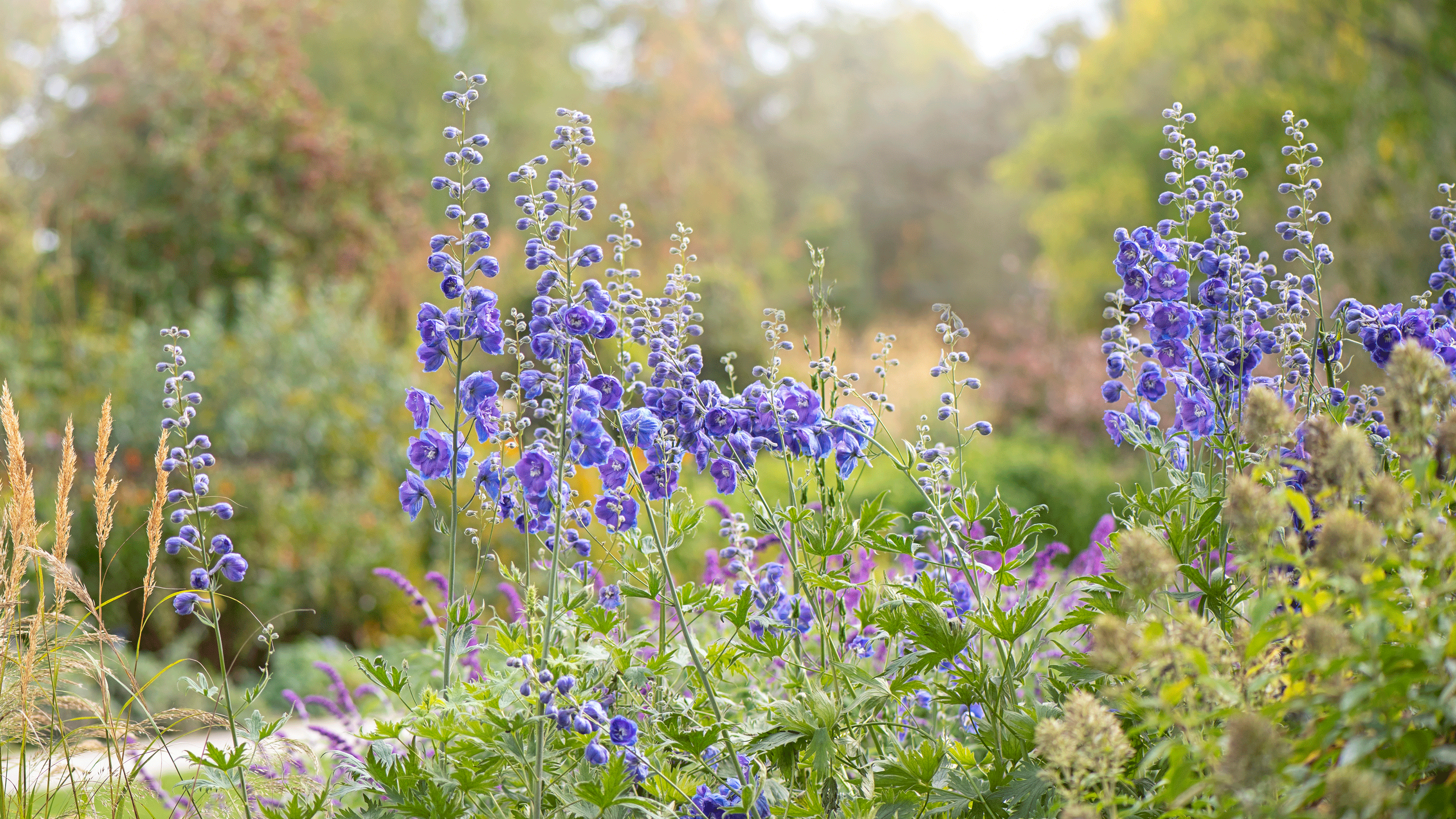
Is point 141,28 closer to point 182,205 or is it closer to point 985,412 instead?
point 182,205

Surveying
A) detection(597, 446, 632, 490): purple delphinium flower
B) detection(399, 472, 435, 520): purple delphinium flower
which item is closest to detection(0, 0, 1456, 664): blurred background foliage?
detection(399, 472, 435, 520): purple delphinium flower

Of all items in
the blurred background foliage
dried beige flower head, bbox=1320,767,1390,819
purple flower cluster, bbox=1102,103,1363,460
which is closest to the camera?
dried beige flower head, bbox=1320,767,1390,819

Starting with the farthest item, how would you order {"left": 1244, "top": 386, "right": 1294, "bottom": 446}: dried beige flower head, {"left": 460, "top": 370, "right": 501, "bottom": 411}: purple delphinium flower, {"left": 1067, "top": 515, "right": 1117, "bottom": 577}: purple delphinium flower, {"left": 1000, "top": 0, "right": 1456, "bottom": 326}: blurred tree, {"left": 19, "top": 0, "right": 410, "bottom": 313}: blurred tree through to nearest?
{"left": 19, "top": 0, "right": 410, "bottom": 313}: blurred tree < {"left": 1000, "top": 0, "right": 1456, "bottom": 326}: blurred tree < {"left": 1067, "top": 515, "right": 1117, "bottom": 577}: purple delphinium flower < {"left": 460, "top": 370, "right": 501, "bottom": 411}: purple delphinium flower < {"left": 1244, "top": 386, "right": 1294, "bottom": 446}: dried beige flower head

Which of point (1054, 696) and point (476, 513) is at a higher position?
point (1054, 696)

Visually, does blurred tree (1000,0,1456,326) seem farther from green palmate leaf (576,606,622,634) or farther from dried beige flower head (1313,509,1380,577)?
dried beige flower head (1313,509,1380,577)

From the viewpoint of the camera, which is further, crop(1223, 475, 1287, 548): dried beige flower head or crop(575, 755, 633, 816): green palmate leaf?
crop(575, 755, 633, 816): green palmate leaf

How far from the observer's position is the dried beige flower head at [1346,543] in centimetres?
110

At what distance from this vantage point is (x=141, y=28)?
1163 centimetres

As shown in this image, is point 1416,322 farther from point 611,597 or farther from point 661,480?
point 611,597

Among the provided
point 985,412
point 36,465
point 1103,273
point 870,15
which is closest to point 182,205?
point 36,465

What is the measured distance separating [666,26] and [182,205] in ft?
38.1

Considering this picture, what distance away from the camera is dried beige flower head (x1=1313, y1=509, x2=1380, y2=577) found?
1.10 metres

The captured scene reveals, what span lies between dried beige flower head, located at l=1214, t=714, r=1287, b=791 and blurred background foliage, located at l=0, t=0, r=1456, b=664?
6.21 feet

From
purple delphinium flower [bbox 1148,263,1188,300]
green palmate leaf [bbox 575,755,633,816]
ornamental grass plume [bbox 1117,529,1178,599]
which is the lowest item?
green palmate leaf [bbox 575,755,633,816]
